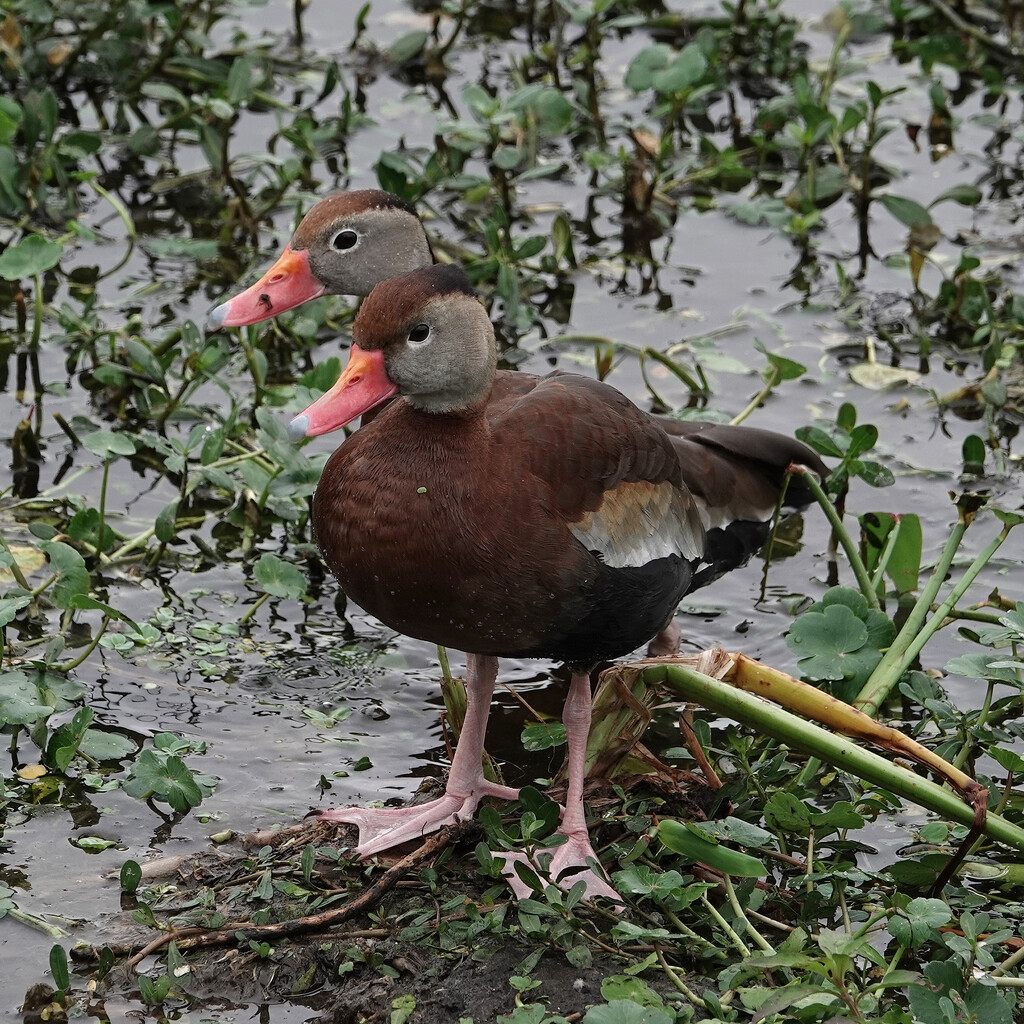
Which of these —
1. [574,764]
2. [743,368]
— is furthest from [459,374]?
[743,368]

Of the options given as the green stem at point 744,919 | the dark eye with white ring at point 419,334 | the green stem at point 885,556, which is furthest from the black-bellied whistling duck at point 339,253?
the green stem at point 744,919

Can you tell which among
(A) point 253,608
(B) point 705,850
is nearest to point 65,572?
(A) point 253,608

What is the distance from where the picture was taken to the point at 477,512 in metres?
3.61

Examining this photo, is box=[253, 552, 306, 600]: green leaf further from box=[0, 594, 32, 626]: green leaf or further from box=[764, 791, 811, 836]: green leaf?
box=[764, 791, 811, 836]: green leaf

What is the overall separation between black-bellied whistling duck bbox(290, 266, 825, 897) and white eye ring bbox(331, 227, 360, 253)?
3.12 ft

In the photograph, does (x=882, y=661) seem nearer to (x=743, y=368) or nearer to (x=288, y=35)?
(x=743, y=368)

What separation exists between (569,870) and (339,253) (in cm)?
202

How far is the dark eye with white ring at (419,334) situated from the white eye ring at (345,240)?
1.19 meters

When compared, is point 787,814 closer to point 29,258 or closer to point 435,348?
point 435,348

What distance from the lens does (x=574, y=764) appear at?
394 cm

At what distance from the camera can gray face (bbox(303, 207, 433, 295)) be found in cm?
474

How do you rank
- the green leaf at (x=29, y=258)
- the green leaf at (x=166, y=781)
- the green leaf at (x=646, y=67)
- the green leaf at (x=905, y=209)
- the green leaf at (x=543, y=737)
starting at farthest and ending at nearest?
the green leaf at (x=646, y=67) < the green leaf at (x=905, y=209) < the green leaf at (x=29, y=258) < the green leaf at (x=543, y=737) < the green leaf at (x=166, y=781)

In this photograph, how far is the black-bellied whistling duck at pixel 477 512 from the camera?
3.59 meters

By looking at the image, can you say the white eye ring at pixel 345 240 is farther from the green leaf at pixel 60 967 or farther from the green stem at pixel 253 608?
the green leaf at pixel 60 967
